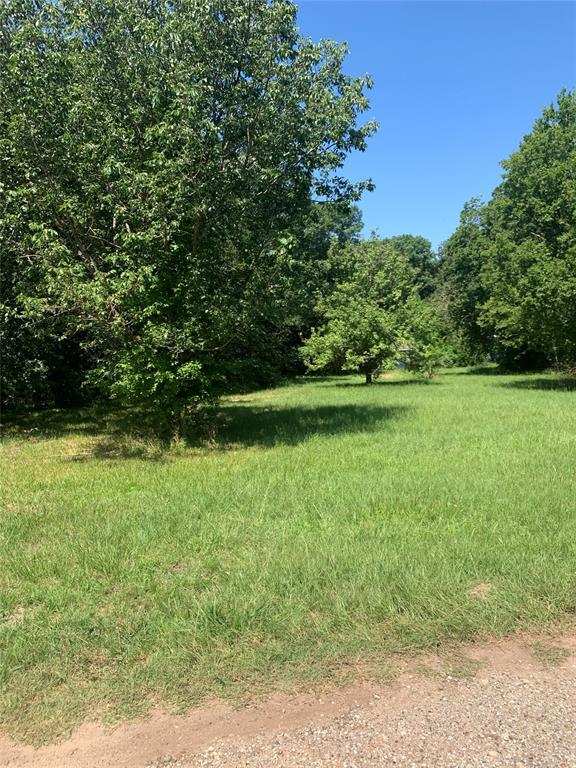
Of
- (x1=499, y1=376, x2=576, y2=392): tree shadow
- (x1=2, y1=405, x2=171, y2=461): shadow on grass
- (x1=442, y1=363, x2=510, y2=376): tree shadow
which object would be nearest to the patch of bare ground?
(x1=2, y1=405, x2=171, y2=461): shadow on grass

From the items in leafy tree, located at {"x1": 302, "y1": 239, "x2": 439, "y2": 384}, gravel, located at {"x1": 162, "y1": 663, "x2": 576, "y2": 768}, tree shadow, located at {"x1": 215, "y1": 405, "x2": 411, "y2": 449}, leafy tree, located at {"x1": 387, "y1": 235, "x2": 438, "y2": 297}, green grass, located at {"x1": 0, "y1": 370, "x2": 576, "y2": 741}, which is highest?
leafy tree, located at {"x1": 387, "y1": 235, "x2": 438, "y2": 297}

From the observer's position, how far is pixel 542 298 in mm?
21047

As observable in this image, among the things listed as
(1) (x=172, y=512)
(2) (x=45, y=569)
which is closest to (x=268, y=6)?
(1) (x=172, y=512)

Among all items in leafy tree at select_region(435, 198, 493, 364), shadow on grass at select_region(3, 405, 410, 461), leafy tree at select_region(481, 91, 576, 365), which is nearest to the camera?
shadow on grass at select_region(3, 405, 410, 461)

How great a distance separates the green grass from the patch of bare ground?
0.17 m

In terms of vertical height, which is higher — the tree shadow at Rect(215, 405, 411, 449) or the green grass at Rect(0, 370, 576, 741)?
the tree shadow at Rect(215, 405, 411, 449)

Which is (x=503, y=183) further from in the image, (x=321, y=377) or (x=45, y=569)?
(x=45, y=569)

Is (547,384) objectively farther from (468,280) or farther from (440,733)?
(440,733)

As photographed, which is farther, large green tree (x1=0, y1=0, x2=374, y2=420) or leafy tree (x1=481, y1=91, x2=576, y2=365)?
leafy tree (x1=481, y1=91, x2=576, y2=365)

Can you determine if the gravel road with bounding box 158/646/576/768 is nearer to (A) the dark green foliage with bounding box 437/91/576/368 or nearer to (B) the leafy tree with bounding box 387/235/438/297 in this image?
(A) the dark green foliage with bounding box 437/91/576/368

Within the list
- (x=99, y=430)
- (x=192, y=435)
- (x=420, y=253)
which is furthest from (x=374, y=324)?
(x=420, y=253)

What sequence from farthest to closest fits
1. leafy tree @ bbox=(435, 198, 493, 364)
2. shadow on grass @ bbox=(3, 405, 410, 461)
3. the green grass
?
leafy tree @ bbox=(435, 198, 493, 364) → shadow on grass @ bbox=(3, 405, 410, 461) → the green grass

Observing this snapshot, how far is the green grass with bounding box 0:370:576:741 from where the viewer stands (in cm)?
324

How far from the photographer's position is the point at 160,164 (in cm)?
862
